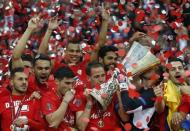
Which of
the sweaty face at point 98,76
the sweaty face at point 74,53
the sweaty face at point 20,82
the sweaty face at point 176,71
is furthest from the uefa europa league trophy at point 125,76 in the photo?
the sweaty face at point 74,53

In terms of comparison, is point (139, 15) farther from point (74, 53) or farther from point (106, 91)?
point (106, 91)

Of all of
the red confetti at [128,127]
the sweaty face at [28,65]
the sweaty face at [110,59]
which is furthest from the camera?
the sweaty face at [110,59]

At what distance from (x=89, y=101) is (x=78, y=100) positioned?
5.9 inches

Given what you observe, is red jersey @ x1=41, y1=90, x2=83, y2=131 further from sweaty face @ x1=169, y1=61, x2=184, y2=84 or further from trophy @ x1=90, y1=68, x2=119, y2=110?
sweaty face @ x1=169, y1=61, x2=184, y2=84

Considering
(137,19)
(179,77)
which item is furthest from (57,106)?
(137,19)

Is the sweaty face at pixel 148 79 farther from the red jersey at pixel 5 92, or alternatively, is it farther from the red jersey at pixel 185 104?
the red jersey at pixel 5 92

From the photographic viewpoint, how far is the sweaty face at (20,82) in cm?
663

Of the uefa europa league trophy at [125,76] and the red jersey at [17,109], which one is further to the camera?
the red jersey at [17,109]

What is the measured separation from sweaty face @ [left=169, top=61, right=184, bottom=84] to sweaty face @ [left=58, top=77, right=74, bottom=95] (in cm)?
101

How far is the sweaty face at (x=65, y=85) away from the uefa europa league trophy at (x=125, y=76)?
257mm

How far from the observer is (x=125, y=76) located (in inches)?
252

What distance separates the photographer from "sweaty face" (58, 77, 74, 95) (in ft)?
21.4

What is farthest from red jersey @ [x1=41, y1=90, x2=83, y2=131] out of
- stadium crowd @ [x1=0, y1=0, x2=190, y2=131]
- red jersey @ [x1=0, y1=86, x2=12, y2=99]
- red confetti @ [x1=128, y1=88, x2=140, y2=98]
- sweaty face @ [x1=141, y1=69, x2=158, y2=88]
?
sweaty face @ [x1=141, y1=69, x2=158, y2=88]

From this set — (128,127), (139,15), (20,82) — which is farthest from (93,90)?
(139,15)
